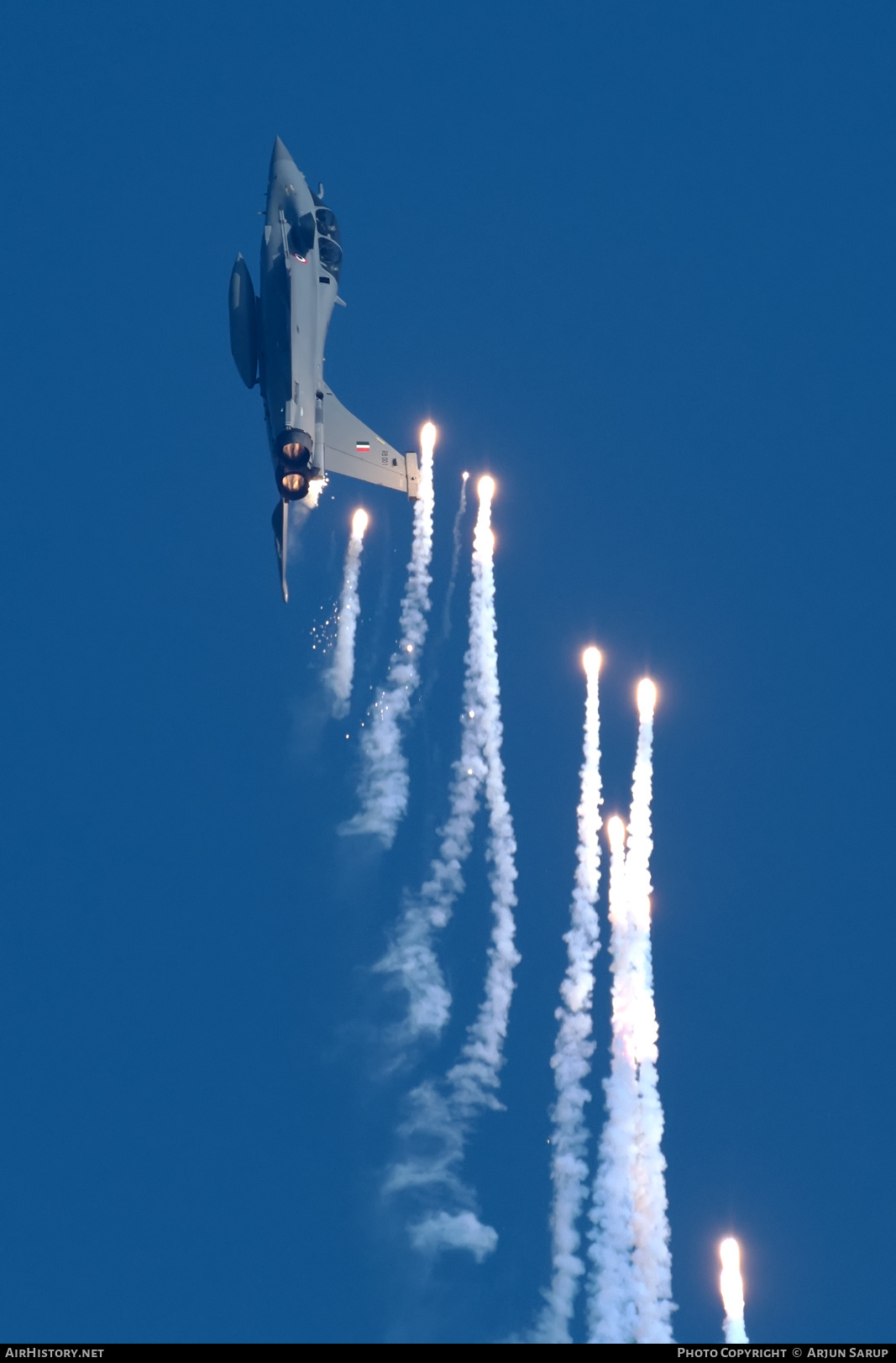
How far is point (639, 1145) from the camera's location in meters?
56.8

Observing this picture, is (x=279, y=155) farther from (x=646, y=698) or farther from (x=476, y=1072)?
(x=476, y=1072)

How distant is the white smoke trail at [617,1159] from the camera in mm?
53625

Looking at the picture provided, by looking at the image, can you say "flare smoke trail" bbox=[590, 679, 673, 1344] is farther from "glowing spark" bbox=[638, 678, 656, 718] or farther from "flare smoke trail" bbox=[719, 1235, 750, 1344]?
"flare smoke trail" bbox=[719, 1235, 750, 1344]

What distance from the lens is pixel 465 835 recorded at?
212ft

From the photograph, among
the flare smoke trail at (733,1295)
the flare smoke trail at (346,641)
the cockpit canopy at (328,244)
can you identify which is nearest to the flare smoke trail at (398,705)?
the flare smoke trail at (346,641)

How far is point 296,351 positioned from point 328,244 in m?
5.77

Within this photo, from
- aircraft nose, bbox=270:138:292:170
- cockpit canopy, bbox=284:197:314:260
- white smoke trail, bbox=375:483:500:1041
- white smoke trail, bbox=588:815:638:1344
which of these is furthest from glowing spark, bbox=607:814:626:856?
aircraft nose, bbox=270:138:292:170

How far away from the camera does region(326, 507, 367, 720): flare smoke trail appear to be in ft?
225

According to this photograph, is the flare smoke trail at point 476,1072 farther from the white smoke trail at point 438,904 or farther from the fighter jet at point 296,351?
the fighter jet at point 296,351

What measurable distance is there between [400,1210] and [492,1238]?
284 cm

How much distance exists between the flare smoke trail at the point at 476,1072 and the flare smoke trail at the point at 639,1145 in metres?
3.84
